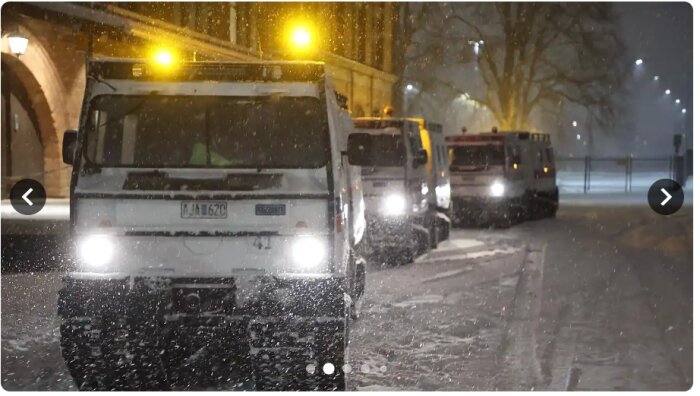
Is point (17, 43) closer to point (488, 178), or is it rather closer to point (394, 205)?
point (394, 205)

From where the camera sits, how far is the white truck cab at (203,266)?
724 centimetres

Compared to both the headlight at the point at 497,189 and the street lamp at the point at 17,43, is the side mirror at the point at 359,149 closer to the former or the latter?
the street lamp at the point at 17,43

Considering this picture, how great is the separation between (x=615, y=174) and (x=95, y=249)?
231 ft

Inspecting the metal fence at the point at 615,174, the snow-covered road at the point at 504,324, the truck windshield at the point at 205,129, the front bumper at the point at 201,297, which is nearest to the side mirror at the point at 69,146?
the truck windshield at the point at 205,129

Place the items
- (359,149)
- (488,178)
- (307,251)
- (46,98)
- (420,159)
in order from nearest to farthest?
(307,251), (359,149), (420,159), (46,98), (488,178)

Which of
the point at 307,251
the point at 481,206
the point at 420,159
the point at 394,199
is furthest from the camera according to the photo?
the point at 481,206

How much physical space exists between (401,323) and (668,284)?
16.2ft

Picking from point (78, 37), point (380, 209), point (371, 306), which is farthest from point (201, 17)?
point (371, 306)

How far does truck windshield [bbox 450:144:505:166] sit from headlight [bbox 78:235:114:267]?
57.3 ft

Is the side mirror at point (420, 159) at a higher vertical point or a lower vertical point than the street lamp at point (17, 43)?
lower

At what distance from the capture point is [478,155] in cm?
2433

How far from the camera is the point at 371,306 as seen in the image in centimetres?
1106

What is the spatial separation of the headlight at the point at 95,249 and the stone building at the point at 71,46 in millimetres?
10550

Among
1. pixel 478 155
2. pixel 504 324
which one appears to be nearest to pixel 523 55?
pixel 478 155
